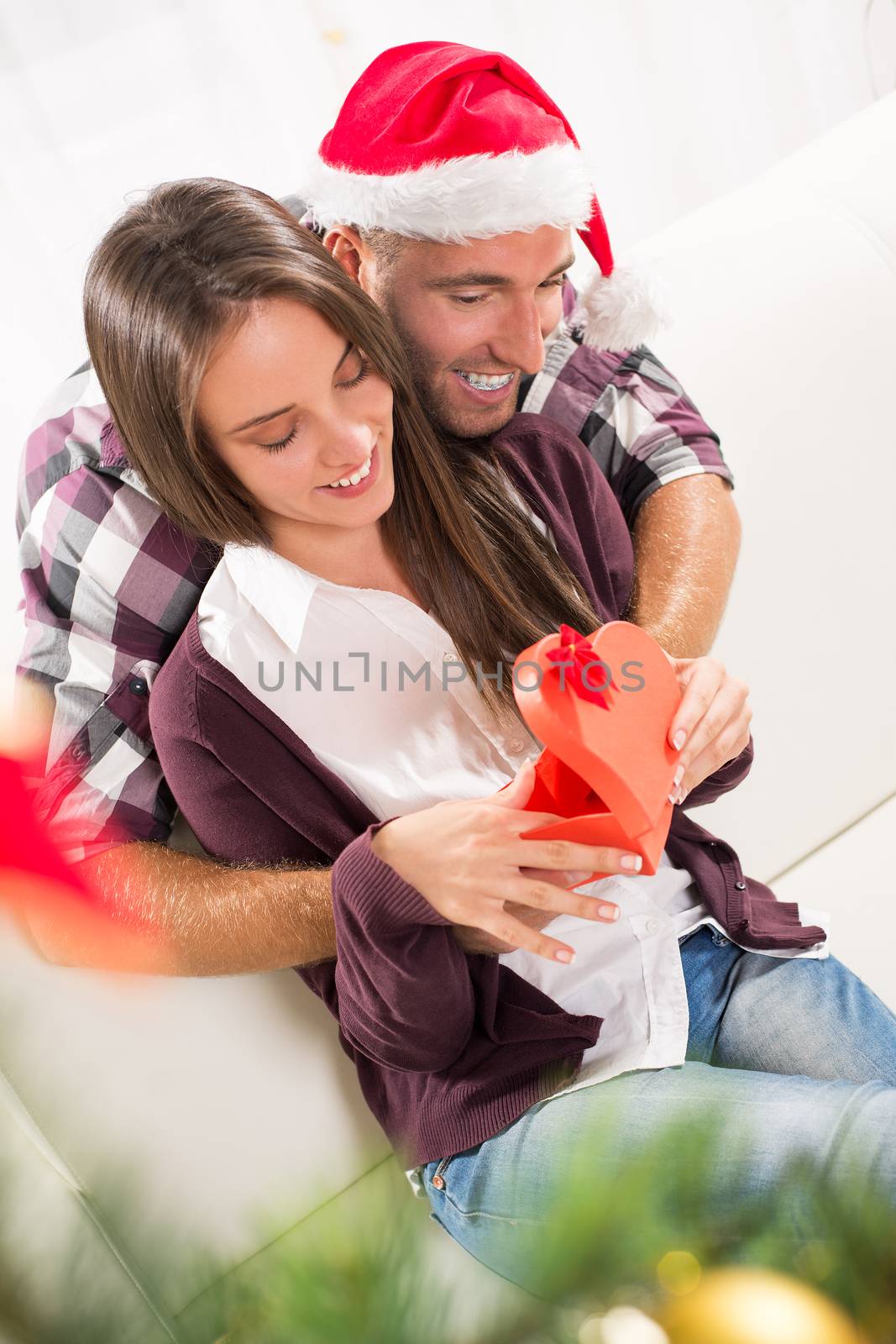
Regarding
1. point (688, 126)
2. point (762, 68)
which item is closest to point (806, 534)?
point (688, 126)

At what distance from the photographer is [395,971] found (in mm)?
995

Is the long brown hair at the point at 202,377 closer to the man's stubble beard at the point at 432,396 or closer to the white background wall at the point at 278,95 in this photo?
the man's stubble beard at the point at 432,396

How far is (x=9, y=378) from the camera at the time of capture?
1.75 m

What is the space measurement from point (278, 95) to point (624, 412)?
0.91 m

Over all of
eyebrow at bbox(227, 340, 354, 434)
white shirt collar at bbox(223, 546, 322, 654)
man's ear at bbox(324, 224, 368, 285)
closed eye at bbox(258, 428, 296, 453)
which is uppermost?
man's ear at bbox(324, 224, 368, 285)

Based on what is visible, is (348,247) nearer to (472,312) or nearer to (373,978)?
(472,312)

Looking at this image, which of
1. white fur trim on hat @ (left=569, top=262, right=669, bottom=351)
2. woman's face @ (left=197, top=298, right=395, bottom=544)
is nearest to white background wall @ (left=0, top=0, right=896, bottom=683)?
white fur trim on hat @ (left=569, top=262, right=669, bottom=351)

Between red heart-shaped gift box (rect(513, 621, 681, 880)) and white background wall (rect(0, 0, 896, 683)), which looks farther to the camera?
white background wall (rect(0, 0, 896, 683))

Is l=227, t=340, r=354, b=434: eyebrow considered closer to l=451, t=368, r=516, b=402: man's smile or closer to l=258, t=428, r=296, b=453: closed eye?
l=258, t=428, r=296, b=453: closed eye

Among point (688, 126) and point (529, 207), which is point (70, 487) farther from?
point (688, 126)

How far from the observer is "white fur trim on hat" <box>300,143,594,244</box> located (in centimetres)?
118

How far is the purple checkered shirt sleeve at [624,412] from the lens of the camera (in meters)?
1.48

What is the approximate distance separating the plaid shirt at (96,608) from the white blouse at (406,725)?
0.38ft

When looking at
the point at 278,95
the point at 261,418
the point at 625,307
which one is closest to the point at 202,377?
the point at 261,418
